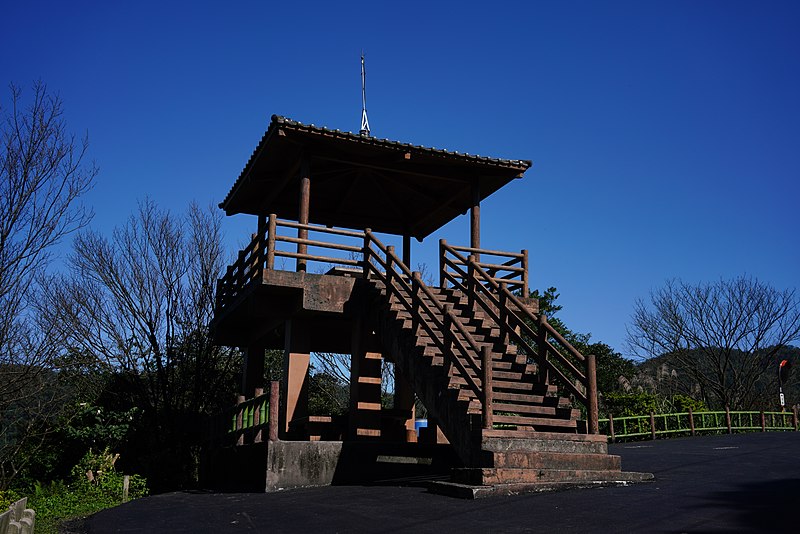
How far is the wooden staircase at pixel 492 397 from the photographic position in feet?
32.7

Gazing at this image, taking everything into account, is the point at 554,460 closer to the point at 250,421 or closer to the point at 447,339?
the point at 447,339

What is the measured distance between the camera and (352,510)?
9016 mm

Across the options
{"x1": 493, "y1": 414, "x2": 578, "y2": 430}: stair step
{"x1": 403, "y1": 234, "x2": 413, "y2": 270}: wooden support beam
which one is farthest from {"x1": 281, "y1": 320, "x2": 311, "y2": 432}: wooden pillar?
{"x1": 403, "y1": 234, "x2": 413, "y2": 270}: wooden support beam

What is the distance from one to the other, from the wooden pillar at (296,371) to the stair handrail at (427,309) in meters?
1.84

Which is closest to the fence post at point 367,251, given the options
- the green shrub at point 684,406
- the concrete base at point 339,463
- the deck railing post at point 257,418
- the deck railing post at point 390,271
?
the deck railing post at point 390,271

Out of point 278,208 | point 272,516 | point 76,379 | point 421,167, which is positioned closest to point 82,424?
point 76,379

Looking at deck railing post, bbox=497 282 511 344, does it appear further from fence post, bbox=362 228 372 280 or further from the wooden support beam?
the wooden support beam

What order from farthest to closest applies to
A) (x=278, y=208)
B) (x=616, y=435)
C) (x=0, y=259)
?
1. (x=616, y=435)
2. (x=278, y=208)
3. (x=0, y=259)

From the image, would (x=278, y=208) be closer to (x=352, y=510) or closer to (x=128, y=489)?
(x=128, y=489)

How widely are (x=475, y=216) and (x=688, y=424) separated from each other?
16073mm

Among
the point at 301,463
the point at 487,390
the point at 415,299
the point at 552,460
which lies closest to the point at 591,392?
the point at 552,460

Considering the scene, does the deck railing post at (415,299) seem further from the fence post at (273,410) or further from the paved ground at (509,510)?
the paved ground at (509,510)

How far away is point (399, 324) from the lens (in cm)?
1340

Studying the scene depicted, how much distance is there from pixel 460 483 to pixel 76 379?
16.9 meters
